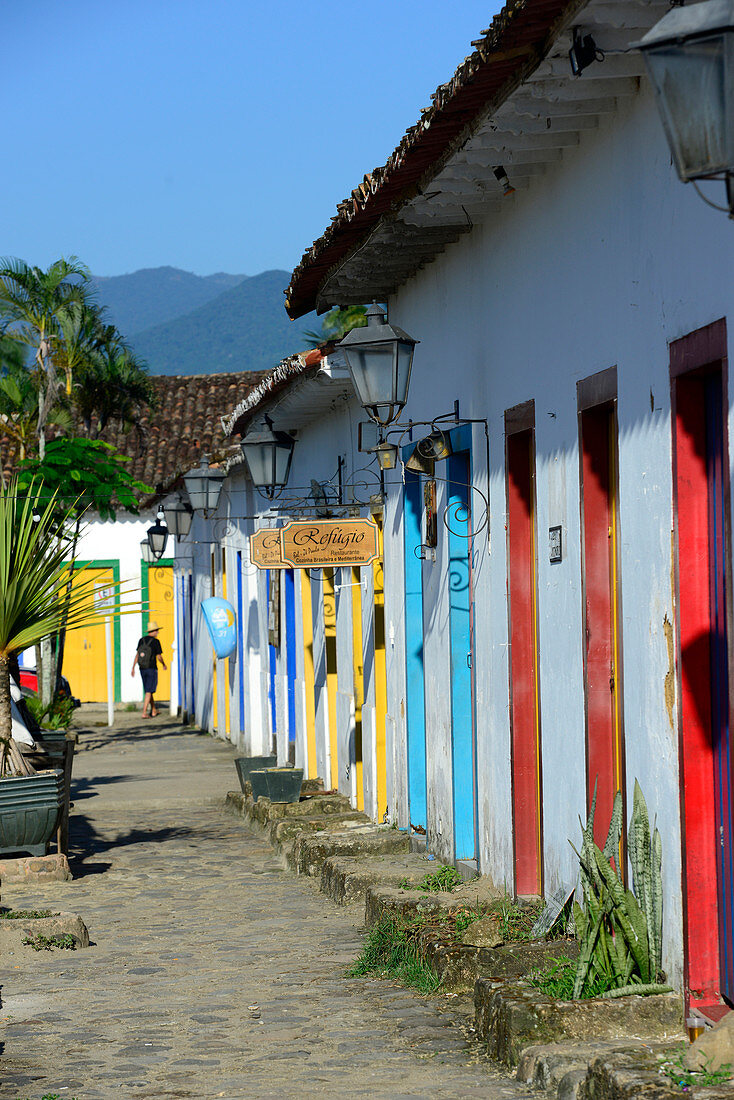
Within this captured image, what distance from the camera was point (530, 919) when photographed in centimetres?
676

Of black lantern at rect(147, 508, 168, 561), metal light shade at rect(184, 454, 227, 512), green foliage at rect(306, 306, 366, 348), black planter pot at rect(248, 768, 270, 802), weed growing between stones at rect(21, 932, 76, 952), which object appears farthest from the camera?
green foliage at rect(306, 306, 366, 348)

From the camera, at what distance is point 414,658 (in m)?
9.92

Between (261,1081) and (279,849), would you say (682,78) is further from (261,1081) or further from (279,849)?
(279,849)

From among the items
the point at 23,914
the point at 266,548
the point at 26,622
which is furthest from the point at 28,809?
the point at 266,548

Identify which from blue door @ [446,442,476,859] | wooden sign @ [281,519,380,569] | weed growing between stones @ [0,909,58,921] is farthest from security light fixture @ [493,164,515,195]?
weed growing between stones @ [0,909,58,921]

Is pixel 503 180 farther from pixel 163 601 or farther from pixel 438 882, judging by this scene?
pixel 163 601

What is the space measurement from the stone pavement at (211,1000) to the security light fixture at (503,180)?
12.0 ft

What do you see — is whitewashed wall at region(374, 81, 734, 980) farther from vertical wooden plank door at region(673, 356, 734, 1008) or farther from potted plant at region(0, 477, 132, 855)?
potted plant at region(0, 477, 132, 855)

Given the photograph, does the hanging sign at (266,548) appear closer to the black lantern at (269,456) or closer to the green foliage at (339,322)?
the black lantern at (269,456)

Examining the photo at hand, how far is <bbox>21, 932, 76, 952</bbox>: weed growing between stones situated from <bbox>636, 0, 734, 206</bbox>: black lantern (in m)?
6.05

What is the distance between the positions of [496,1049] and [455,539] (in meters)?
3.66

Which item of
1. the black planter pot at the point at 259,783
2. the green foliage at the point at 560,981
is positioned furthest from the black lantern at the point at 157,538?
the green foliage at the point at 560,981

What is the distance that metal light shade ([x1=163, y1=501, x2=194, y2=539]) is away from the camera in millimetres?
19750

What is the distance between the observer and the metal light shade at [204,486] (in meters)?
17.0
